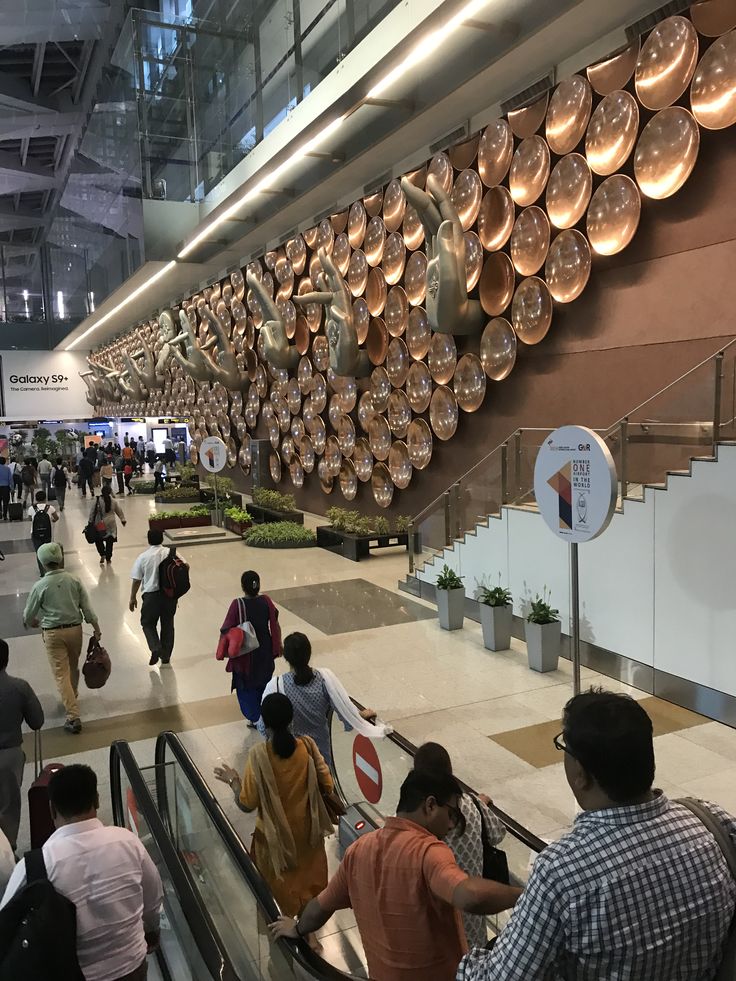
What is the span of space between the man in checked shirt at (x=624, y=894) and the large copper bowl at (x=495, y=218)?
967cm

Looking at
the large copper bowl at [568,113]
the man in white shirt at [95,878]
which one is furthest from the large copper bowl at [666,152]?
the man in white shirt at [95,878]

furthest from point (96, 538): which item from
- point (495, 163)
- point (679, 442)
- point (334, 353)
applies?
point (679, 442)

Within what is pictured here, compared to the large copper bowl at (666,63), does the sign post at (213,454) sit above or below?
below

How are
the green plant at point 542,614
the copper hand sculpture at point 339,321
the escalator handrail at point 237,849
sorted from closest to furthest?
1. the escalator handrail at point 237,849
2. the green plant at point 542,614
3. the copper hand sculpture at point 339,321

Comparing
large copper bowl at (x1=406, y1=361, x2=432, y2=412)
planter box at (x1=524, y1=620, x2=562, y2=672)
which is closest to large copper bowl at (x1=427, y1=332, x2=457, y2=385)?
large copper bowl at (x1=406, y1=361, x2=432, y2=412)

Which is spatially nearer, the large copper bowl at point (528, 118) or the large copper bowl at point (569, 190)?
the large copper bowl at point (569, 190)

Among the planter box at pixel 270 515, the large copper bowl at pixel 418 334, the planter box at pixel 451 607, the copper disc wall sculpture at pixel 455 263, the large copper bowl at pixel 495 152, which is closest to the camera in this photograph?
the copper disc wall sculpture at pixel 455 263

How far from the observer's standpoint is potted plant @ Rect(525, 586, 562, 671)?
23.5ft

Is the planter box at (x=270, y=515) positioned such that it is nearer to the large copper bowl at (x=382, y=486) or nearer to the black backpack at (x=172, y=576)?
the large copper bowl at (x=382, y=486)

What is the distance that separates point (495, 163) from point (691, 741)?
794cm

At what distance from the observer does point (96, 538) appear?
1242cm

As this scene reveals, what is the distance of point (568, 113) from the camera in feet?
29.7

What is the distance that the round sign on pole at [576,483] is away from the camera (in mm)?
4301

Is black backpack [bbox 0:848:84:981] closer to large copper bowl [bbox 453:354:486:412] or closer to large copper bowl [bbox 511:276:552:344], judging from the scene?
large copper bowl [bbox 511:276:552:344]
